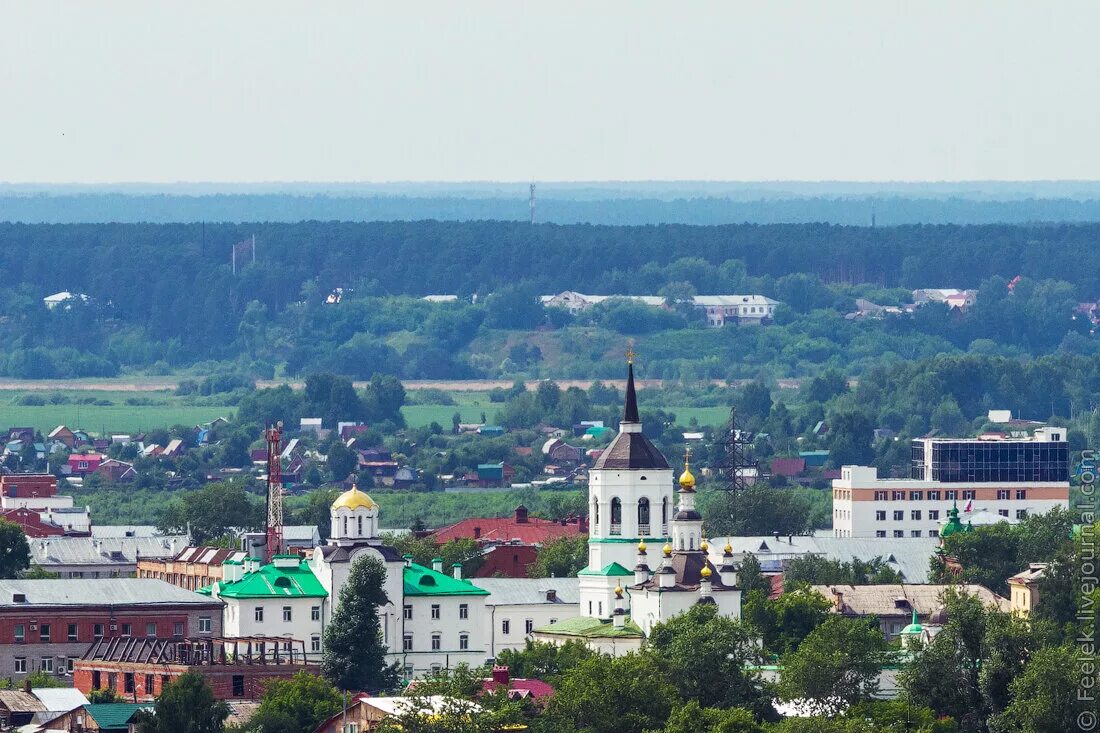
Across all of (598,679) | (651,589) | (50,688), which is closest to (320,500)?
(651,589)

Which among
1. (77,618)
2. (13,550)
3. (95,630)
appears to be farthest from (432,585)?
(13,550)

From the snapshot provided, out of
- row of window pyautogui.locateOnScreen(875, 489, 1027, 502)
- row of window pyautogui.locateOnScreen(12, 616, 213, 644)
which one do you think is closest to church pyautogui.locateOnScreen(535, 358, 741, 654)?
row of window pyautogui.locateOnScreen(12, 616, 213, 644)

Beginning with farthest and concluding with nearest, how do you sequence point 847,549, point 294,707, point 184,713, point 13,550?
1. point 847,549
2. point 13,550
3. point 294,707
4. point 184,713

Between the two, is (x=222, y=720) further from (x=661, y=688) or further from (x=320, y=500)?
(x=320, y=500)

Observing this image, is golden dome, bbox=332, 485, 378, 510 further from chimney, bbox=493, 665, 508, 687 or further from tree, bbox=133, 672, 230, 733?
tree, bbox=133, 672, 230, 733

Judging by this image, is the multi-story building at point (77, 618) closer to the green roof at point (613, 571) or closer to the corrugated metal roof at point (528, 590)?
the corrugated metal roof at point (528, 590)

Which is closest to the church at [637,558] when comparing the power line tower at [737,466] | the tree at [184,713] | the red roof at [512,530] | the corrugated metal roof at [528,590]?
the corrugated metal roof at [528,590]

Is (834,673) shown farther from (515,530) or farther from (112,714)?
(515,530)
